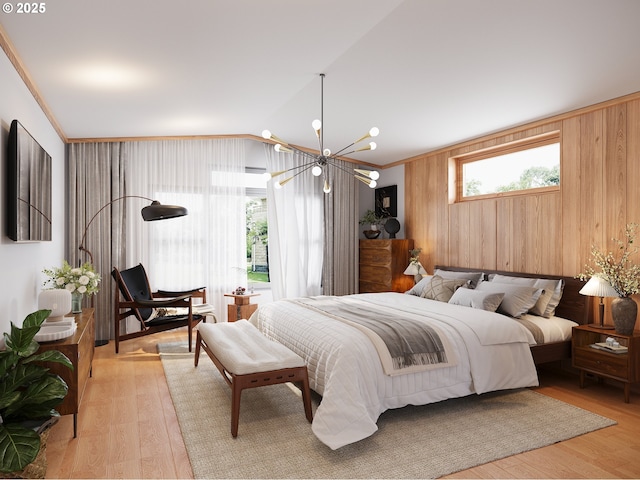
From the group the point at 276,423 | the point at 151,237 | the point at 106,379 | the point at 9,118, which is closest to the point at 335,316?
the point at 276,423

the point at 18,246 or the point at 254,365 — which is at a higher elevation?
the point at 18,246

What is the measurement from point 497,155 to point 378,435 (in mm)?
3625

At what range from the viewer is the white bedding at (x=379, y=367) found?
270 centimetres

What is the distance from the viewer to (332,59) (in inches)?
147

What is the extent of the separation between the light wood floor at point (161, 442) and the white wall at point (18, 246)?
85cm

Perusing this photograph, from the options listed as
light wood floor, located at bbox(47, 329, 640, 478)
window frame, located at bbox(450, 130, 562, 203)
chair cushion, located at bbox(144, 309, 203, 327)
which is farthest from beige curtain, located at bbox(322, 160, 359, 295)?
light wood floor, located at bbox(47, 329, 640, 478)

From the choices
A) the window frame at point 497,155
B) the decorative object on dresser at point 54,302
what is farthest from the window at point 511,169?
the decorative object on dresser at point 54,302

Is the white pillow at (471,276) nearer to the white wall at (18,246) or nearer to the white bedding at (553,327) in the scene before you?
the white bedding at (553,327)

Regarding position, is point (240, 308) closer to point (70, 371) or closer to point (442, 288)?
point (442, 288)

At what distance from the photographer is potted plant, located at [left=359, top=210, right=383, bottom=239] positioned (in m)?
6.91

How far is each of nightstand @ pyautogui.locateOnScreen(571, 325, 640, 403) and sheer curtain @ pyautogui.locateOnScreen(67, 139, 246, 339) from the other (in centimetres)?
423

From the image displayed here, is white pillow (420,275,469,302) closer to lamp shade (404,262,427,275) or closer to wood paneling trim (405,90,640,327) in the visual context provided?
wood paneling trim (405,90,640,327)

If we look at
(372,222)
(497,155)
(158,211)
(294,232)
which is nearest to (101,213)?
(158,211)

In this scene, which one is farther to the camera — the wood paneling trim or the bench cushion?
the wood paneling trim
